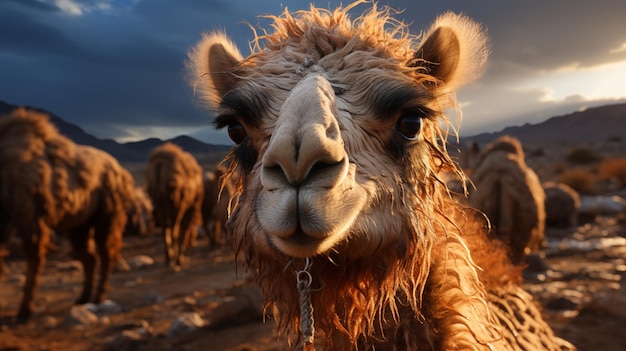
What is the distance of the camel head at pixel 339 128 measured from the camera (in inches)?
61.5

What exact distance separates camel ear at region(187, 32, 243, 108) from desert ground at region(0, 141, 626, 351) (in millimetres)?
3863

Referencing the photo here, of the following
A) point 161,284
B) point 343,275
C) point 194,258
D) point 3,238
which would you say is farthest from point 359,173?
point 194,258

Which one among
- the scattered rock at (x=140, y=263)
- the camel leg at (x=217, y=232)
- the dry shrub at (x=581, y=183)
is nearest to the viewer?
the scattered rock at (x=140, y=263)

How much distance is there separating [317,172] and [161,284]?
34.1 feet

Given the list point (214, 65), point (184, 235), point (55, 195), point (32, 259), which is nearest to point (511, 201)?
point (214, 65)

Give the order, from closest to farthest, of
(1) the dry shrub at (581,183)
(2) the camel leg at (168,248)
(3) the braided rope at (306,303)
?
(3) the braided rope at (306,303) → (2) the camel leg at (168,248) → (1) the dry shrub at (581,183)

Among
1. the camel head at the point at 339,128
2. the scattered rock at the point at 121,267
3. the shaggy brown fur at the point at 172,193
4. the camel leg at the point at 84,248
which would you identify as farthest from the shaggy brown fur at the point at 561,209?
the camel head at the point at 339,128

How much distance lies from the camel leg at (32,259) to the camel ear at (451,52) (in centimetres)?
816

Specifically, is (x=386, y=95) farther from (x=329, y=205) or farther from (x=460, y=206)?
(x=460, y=206)

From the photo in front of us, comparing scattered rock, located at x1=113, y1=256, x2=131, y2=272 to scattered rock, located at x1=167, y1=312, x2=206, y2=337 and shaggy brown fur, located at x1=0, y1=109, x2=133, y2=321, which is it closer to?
shaggy brown fur, located at x1=0, y1=109, x2=133, y2=321

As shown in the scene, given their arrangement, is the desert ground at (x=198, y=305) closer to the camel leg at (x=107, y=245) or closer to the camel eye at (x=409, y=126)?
the camel leg at (x=107, y=245)

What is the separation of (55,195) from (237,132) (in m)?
7.62

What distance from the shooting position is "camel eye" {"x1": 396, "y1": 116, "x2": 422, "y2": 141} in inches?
82.4

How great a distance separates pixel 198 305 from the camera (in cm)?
875
